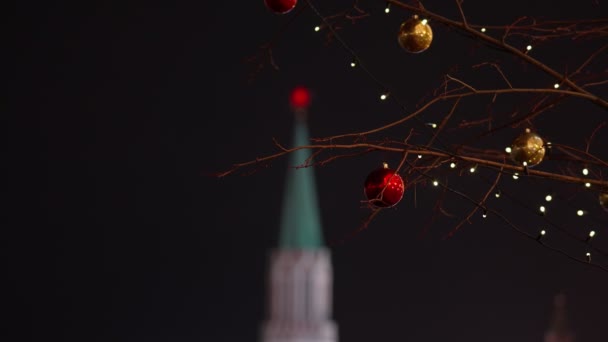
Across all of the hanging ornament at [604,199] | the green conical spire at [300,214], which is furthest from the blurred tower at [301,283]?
the hanging ornament at [604,199]

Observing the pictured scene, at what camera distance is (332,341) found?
4284cm

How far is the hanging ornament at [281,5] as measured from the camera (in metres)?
4.30

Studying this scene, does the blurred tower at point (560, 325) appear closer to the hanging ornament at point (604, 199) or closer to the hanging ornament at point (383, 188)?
the hanging ornament at point (604, 199)

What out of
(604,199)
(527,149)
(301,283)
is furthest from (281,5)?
(301,283)

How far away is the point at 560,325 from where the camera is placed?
29938mm

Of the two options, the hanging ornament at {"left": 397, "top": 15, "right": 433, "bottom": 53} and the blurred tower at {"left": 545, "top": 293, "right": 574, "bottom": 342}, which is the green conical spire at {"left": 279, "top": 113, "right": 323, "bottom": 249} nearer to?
the blurred tower at {"left": 545, "top": 293, "right": 574, "bottom": 342}

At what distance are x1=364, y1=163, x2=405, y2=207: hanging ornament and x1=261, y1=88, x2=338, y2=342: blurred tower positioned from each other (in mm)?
36961

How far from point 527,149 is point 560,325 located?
2629cm

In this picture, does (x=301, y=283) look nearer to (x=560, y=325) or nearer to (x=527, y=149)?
(x=560, y=325)

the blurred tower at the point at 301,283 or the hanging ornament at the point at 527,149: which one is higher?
the blurred tower at the point at 301,283

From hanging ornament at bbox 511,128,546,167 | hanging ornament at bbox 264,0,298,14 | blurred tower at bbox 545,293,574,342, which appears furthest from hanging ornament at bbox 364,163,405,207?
blurred tower at bbox 545,293,574,342

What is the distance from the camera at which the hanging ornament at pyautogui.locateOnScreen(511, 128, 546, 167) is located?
174 inches

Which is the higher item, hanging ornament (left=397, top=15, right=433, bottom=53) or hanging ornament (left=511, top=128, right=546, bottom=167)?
hanging ornament (left=397, top=15, right=433, bottom=53)

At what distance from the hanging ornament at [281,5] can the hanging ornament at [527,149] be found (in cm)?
89
